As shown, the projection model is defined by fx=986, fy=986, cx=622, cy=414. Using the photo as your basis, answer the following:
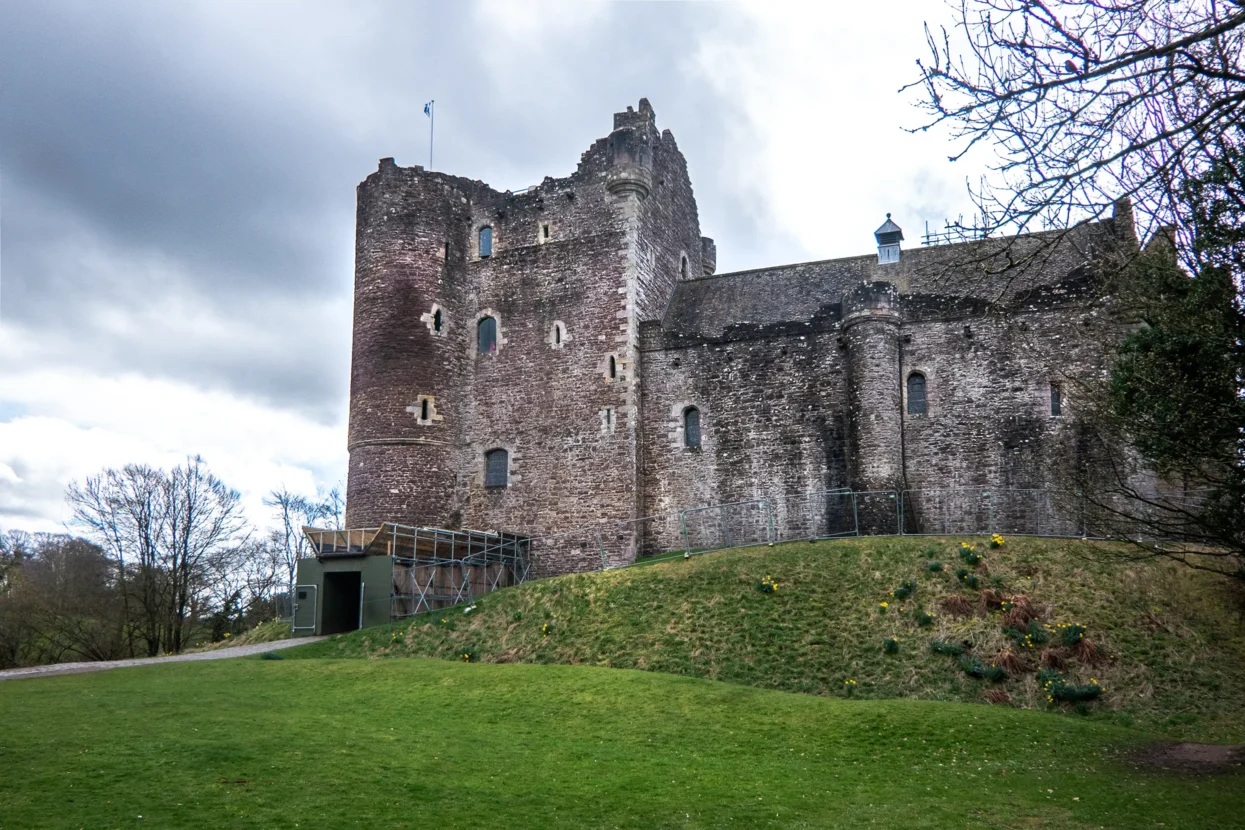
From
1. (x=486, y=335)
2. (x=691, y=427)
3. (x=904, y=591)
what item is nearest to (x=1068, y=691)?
(x=904, y=591)

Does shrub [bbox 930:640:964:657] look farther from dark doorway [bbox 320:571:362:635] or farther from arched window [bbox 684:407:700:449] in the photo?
dark doorway [bbox 320:571:362:635]

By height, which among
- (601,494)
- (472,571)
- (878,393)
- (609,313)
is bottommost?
(472,571)

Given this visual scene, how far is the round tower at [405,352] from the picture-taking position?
93.8 feet

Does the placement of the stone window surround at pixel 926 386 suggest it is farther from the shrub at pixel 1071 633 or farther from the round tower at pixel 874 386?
the shrub at pixel 1071 633

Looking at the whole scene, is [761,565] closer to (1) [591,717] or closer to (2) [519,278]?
(1) [591,717]

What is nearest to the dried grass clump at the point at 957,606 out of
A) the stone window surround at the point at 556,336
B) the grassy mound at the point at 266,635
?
the stone window surround at the point at 556,336

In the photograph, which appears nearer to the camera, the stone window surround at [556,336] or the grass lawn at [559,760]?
the grass lawn at [559,760]

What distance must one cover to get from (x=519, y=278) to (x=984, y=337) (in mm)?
13625

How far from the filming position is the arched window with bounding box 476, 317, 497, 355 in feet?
99.3

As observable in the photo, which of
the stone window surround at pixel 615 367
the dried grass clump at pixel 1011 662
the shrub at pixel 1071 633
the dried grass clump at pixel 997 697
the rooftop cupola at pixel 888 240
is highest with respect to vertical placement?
the rooftop cupola at pixel 888 240

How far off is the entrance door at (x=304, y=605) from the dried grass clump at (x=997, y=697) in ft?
55.7

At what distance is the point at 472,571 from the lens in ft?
88.9

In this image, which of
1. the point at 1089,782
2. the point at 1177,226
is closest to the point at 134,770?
the point at 1089,782

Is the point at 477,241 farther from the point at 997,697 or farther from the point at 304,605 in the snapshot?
the point at 997,697
